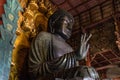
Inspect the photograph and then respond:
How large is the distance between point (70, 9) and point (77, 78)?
2.58 meters

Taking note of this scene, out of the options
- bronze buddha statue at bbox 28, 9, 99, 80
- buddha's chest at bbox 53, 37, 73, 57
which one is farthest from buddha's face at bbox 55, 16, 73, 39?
buddha's chest at bbox 53, 37, 73, 57

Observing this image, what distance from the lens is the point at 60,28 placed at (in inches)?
131

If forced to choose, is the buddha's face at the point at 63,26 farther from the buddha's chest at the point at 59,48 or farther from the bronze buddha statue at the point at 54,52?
the buddha's chest at the point at 59,48

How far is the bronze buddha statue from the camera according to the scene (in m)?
2.69

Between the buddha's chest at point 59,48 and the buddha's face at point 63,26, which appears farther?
the buddha's face at point 63,26

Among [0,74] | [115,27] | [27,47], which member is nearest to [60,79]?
[0,74]

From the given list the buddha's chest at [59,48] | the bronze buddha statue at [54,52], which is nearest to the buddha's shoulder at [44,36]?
the bronze buddha statue at [54,52]

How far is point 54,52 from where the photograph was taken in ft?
9.87

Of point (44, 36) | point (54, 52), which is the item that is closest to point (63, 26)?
point (44, 36)

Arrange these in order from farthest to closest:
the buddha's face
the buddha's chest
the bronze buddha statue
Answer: the buddha's face → the buddha's chest → the bronze buddha statue

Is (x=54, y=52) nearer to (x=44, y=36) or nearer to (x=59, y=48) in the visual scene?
(x=59, y=48)

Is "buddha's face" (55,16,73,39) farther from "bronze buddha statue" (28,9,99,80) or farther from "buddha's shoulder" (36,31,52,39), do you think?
"buddha's shoulder" (36,31,52,39)

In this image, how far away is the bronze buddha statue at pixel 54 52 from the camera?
2689 millimetres

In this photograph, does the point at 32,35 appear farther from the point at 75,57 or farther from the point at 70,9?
the point at 70,9
